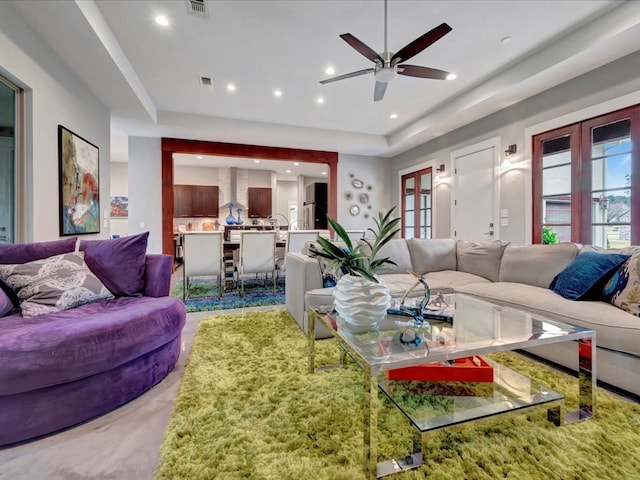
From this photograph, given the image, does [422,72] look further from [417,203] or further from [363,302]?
[417,203]

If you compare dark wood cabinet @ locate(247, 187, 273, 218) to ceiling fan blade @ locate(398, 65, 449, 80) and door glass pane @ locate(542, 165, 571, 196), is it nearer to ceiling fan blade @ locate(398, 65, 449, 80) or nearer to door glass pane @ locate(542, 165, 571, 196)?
ceiling fan blade @ locate(398, 65, 449, 80)

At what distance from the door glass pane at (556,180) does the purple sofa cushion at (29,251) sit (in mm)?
5080

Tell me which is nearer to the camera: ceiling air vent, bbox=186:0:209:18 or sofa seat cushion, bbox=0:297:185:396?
sofa seat cushion, bbox=0:297:185:396

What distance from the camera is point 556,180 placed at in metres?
3.62

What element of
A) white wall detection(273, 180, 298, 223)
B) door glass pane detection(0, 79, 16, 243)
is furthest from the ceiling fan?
white wall detection(273, 180, 298, 223)

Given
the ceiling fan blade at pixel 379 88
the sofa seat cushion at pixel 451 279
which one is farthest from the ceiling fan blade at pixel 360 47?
the sofa seat cushion at pixel 451 279

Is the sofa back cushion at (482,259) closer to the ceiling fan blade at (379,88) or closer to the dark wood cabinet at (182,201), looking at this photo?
the ceiling fan blade at (379,88)

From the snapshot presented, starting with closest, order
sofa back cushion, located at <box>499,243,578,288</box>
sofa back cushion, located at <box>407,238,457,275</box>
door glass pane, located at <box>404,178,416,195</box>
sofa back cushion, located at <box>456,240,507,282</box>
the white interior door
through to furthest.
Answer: sofa back cushion, located at <box>499,243,578,288</box> < sofa back cushion, located at <box>456,240,507,282</box> < sofa back cushion, located at <box>407,238,457,275</box> < the white interior door < door glass pane, located at <box>404,178,416,195</box>

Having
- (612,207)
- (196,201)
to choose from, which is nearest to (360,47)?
(612,207)

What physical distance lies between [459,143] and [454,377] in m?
4.73

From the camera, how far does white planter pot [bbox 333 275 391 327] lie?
1.53 meters

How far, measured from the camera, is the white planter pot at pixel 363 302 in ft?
5.01

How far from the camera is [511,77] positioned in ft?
11.6

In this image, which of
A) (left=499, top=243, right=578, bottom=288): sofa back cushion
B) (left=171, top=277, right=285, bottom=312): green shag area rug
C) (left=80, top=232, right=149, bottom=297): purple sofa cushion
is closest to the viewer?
(left=80, top=232, right=149, bottom=297): purple sofa cushion
